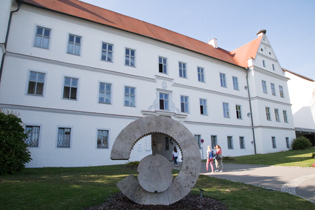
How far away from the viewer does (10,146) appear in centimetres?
993

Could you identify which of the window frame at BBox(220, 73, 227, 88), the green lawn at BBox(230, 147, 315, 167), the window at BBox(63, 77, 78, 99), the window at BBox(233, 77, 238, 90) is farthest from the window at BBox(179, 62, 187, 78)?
the window at BBox(63, 77, 78, 99)

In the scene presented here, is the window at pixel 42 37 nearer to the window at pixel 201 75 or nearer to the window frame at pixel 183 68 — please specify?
the window frame at pixel 183 68

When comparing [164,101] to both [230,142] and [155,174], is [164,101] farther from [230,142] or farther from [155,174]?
[155,174]

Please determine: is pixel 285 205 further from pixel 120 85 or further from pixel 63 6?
pixel 63 6

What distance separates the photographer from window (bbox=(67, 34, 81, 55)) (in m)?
16.7

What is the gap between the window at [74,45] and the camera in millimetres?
16656

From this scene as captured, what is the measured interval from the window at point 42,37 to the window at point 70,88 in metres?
2.91

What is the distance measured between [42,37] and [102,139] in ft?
28.9

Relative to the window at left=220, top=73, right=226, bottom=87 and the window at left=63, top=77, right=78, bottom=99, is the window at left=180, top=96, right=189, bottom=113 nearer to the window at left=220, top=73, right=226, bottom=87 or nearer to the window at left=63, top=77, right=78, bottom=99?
the window at left=220, top=73, right=226, bottom=87

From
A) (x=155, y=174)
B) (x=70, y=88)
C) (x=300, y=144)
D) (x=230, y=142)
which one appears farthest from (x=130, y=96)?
(x=300, y=144)

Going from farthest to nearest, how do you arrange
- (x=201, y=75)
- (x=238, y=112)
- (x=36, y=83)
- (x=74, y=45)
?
(x=238, y=112) → (x=201, y=75) → (x=74, y=45) → (x=36, y=83)

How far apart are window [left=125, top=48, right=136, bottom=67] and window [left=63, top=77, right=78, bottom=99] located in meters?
4.93

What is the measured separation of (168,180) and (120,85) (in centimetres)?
1324

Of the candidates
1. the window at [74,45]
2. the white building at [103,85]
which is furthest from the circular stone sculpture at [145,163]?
the window at [74,45]
